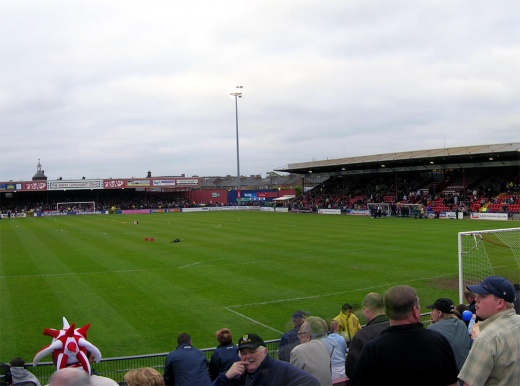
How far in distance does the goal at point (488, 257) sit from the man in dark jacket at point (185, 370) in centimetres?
1098

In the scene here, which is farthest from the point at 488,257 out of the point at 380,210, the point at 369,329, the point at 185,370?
the point at 380,210

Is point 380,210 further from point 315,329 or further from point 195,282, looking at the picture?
point 315,329

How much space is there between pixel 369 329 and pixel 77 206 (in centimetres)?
9195

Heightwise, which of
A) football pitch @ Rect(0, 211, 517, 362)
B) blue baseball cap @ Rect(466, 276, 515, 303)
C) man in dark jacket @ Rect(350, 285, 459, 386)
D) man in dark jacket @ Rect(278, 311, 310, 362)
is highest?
blue baseball cap @ Rect(466, 276, 515, 303)

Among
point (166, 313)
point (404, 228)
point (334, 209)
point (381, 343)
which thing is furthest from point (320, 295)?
point (334, 209)

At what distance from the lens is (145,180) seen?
91125mm

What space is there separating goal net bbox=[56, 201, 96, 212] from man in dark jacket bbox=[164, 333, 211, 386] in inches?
3218

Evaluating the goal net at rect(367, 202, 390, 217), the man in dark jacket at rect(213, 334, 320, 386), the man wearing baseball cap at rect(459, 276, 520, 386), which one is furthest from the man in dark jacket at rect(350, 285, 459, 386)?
the goal net at rect(367, 202, 390, 217)

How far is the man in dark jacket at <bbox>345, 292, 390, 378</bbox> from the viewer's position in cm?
490

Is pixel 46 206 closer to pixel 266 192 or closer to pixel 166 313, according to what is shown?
pixel 266 192

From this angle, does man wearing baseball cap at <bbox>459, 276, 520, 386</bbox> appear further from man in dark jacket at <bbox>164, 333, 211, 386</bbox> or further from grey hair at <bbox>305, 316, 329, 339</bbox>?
man in dark jacket at <bbox>164, 333, 211, 386</bbox>

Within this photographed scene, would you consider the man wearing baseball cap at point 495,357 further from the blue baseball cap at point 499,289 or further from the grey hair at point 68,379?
the grey hair at point 68,379

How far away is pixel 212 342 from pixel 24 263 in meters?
17.0

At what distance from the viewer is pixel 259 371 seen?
405cm
